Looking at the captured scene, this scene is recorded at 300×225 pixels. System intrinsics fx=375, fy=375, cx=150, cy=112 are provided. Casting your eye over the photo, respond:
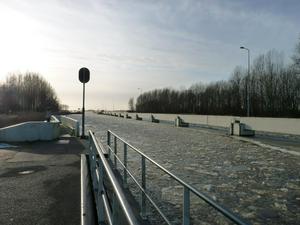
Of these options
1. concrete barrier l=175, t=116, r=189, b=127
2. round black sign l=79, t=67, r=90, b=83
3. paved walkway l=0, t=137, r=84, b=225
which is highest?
round black sign l=79, t=67, r=90, b=83

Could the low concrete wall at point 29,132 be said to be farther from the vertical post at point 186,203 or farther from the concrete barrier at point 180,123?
the concrete barrier at point 180,123

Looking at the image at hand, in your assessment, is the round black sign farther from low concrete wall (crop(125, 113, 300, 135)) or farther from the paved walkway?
low concrete wall (crop(125, 113, 300, 135))

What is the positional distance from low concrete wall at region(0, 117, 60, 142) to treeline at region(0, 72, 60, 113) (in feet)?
272

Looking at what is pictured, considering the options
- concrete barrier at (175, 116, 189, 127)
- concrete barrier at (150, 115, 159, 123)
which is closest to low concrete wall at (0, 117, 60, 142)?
concrete barrier at (175, 116, 189, 127)

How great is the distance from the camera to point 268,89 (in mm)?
70438

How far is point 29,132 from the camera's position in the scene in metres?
17.2

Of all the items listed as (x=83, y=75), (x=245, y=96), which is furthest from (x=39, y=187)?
(x=245, y=96)

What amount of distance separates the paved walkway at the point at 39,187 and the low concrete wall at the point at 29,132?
126 inches

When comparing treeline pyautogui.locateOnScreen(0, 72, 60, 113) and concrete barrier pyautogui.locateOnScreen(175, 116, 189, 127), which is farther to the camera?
treeline pyautogui.locateOnScreen(0, 72, 60, 113)

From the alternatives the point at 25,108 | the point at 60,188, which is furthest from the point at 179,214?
the point at 25,108

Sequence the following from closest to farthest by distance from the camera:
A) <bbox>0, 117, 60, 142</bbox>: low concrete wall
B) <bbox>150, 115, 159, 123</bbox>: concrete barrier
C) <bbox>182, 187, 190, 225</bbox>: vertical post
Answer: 1. <bbox>182, 187, 190, 225</bbox>: vertical post
2. <bbox>0, 117, 60, 142</bbox>: low concrete wall
3. <bbox>150, 115, 159, 123</bbox>: concrete barrier

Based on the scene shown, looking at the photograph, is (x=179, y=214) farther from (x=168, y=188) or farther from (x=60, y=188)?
(x=60, y=188)

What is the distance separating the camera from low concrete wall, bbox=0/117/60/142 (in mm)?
16875

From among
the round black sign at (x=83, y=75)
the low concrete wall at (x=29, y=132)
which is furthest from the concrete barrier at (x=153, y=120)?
the low concrete wall at (x=29, y=132)
